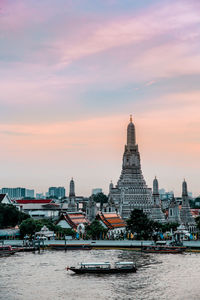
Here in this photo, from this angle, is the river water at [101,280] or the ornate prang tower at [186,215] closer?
the river water at [101,280]

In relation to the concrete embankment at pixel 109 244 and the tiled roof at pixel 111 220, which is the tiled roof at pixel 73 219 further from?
the concrete embankment at pixel 109 244

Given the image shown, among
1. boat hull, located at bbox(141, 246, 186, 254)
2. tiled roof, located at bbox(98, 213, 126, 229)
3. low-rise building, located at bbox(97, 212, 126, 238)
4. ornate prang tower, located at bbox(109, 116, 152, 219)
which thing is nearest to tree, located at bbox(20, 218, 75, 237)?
low-rise building, located at bbox(97, 212, 126, 238)

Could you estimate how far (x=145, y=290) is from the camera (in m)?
48.1

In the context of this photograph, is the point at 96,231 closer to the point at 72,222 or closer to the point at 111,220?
the point at 72,222

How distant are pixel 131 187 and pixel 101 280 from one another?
9162 cm

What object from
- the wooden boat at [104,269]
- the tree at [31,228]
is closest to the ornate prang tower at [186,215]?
the tree at [31,228]

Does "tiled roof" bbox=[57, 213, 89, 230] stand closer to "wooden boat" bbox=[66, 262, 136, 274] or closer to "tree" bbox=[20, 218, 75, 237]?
"tree" bbox=[20, 218, 75, 237]

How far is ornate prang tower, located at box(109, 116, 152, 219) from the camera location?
465 feet

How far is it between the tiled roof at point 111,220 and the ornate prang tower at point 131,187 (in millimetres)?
22970

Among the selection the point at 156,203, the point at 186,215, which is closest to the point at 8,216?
the point at 156,203

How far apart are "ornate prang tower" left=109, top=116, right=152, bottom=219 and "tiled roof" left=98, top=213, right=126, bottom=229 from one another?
23.0m

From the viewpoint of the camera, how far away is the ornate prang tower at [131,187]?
465 feet

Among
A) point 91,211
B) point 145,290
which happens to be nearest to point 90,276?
point 145,290

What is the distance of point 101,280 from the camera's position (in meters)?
53.7
